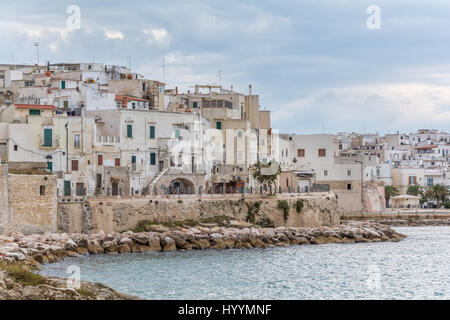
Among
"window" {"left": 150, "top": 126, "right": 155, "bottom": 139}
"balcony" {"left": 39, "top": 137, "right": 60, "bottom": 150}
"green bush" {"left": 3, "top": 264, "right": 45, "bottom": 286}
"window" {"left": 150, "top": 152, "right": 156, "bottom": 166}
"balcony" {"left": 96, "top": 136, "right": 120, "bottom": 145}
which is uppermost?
"window" {"left": 150, "top": 126, "right": 155, "bottom": 139}

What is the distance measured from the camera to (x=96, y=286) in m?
25.4

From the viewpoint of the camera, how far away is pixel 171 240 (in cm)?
4778

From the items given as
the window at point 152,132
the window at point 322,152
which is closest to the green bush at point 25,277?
the window at point 152,132

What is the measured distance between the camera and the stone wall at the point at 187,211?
48.2 meters

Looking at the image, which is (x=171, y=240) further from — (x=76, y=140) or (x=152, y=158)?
(x=152, y=158)

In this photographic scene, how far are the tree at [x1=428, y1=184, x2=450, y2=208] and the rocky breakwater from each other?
1318 inches

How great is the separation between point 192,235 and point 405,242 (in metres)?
17.0

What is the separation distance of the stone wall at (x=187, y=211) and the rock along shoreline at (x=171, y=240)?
123 centimetres

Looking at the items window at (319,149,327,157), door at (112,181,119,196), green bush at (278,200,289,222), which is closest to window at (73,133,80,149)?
door at (112,181,119,196)

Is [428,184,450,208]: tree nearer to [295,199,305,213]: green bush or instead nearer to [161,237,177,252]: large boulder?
[295,199,305,213]: green bush

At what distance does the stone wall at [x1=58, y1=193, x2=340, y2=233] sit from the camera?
4819 cm

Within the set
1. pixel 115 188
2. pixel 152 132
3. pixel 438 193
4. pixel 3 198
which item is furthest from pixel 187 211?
pixel 438 193

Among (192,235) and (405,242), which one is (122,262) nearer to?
Result: (192,235)
